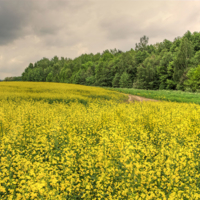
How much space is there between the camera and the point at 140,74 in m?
64.1

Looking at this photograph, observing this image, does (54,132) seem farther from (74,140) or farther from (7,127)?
(7,127)

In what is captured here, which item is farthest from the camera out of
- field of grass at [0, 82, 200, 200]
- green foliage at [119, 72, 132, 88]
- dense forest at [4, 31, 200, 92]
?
green foliage at [119, 72, 132, 88]

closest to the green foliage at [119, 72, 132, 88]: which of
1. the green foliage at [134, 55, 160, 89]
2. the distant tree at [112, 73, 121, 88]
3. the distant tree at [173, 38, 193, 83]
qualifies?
the distant tree at [112, 73, 121, 88]

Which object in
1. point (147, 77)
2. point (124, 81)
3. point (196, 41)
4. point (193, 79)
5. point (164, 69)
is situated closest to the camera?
point (193, 79)

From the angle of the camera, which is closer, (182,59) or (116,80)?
(182,59)

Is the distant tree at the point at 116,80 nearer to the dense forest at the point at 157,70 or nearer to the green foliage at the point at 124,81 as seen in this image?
the dense forest at the point at 157,70

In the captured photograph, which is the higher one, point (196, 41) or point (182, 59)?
point (196, 41)

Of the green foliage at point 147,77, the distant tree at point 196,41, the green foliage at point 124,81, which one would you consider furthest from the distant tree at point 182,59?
the green foliage at point 124,81

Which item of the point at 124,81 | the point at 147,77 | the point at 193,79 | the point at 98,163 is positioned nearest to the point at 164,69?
the point at 147,77

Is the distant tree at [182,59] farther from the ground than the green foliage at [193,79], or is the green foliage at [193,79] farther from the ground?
the distant tree at [182,59]

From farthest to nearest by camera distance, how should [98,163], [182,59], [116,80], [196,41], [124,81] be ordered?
[116,80] < [124,81] < [196,41] < [182,59] < [98,163]

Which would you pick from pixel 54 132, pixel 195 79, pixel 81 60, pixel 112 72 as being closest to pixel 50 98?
pixel 54 132

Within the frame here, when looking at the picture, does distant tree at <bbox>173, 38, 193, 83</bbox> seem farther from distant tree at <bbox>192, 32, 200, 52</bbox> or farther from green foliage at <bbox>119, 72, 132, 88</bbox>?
green foliage at <bbox>119, 72, 132, 88</bbox>

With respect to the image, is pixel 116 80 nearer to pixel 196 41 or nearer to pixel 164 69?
pixel 164 69
